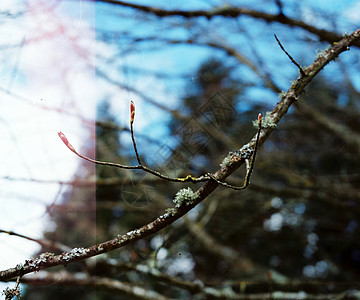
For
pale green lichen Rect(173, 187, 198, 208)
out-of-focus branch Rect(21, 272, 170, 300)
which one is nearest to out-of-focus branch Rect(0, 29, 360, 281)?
pale green lichen Rect(173, 187, 198, 208)

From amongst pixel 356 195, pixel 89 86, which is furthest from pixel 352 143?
pixel 89 86

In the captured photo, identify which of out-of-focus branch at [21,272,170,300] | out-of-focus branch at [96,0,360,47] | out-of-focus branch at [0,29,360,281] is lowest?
out-of-focus branch at [21,272,170,300]

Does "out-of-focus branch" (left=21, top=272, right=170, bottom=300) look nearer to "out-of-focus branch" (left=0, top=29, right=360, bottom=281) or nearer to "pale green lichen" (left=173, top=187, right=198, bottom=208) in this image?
"out-of-focus branch" (left=0, top=29, right=360, bottom=281)

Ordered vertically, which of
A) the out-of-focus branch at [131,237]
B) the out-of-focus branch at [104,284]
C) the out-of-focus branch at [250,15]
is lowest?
the out-of-focus branch at [104,284]

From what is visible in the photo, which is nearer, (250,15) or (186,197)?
(186,197)

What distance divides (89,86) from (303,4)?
4.48ft

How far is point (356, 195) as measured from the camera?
2.26 metres

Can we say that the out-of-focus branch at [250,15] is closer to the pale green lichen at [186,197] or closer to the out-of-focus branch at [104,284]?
the pale green lichen at [186,197]

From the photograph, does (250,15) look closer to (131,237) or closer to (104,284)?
(131,237)

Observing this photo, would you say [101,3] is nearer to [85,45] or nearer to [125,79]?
[85,45]

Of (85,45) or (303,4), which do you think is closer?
(85,45)

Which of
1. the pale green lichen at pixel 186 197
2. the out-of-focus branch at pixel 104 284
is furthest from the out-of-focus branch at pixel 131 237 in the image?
the out-of-focus branch at pixel 104 284

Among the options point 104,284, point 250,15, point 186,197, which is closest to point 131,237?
point 186,197

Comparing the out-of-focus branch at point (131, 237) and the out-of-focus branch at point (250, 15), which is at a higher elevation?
the out-of-focus branch at point (250, 15)
